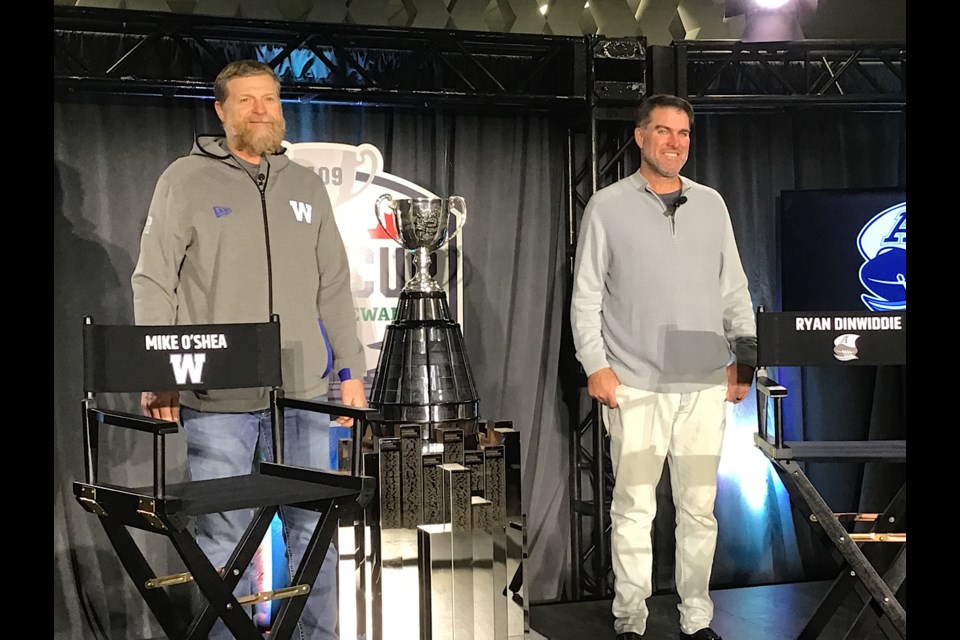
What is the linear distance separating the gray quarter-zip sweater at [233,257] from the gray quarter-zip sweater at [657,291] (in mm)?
897

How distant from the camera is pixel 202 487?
9.18ft

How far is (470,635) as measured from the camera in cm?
336

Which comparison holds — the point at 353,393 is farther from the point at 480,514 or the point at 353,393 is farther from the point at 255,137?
the point at 255,137

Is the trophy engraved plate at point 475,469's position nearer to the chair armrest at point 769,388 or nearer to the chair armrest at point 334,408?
the chair armrest at point 334,408

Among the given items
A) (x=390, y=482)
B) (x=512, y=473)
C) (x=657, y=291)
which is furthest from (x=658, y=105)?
(x=390, y=482)

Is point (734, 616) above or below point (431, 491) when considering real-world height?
below

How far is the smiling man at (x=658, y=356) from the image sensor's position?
361 cm

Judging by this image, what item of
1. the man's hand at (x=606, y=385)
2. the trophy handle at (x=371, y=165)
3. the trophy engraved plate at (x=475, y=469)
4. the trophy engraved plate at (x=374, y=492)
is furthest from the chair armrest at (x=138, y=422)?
the trophy handle at (x=371, y=165)

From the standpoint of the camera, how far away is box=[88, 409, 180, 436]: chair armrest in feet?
8.10

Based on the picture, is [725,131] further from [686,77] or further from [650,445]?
[650,445]

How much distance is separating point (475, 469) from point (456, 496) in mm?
108

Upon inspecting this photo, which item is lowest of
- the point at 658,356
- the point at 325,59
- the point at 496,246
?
the point at 658,356

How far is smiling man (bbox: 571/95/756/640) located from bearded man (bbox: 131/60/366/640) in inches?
36.3
